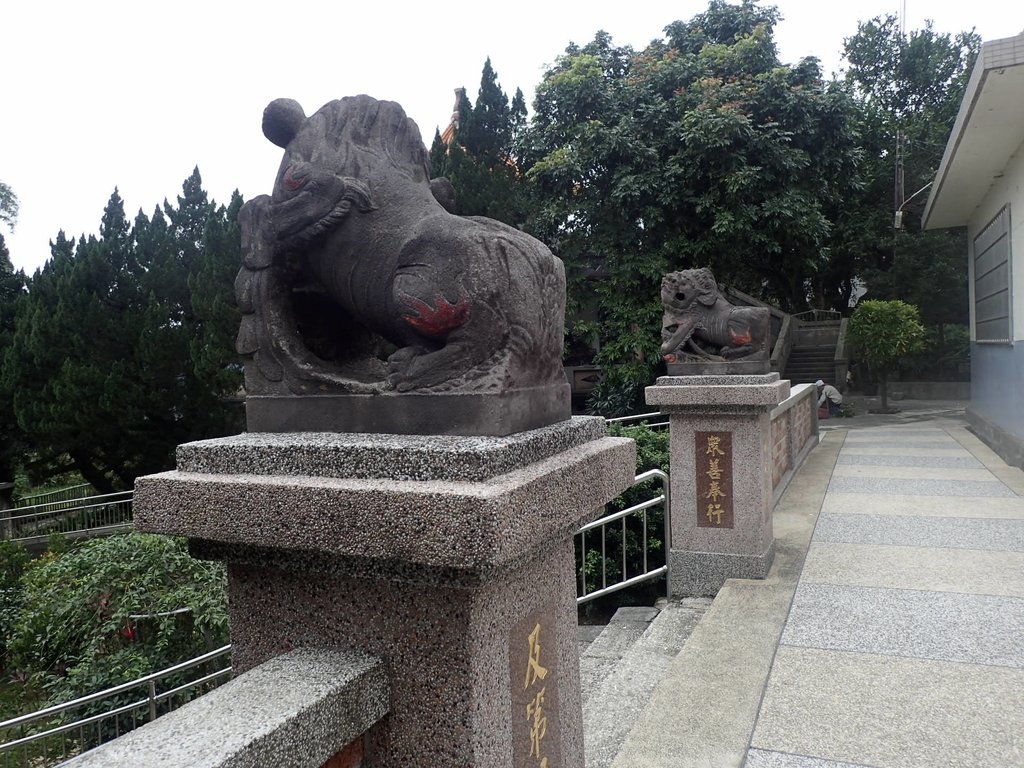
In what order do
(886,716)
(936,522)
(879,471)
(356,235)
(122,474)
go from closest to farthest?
(356,235), (886,716), (936,522), (879,471), (122,474)

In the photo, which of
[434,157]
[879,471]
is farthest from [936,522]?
[434,157]

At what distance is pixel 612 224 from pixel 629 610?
9739 millimetres

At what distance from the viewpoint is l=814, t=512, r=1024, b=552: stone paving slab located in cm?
534

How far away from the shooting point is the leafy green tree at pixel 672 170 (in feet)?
42.5

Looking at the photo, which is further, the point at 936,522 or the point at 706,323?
the point at 936,522

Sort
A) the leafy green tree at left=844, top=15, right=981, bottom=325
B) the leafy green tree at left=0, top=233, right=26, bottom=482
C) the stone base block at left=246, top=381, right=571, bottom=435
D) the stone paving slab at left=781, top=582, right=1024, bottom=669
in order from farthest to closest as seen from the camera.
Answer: the leafy green tree at left=844, top=15, right=981, bottom=325 → the leafy green tree at left=0, top=233, right=26, bottom=482 → the stone paving slab at left=781, top=582, right=1024, bottom=669 → the stone base block at left=246, top=381, right=571, bottom=435

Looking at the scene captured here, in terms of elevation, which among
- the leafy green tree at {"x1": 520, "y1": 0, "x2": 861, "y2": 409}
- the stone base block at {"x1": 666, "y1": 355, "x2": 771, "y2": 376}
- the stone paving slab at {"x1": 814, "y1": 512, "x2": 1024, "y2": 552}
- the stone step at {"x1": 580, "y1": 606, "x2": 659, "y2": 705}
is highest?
the leafy green tree at {"x1": 520, "y1": 0, "x2": 861, "y2": 409}

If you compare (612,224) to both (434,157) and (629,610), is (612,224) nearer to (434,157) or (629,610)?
(434,157)

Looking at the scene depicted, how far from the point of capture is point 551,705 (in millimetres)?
1932

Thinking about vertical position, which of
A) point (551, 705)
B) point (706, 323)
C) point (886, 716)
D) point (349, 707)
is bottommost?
point (886, 716)

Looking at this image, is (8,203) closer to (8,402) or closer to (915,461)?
(8,402)

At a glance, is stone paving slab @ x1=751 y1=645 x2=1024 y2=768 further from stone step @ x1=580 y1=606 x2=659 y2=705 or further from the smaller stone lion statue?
the smaller stone lion statue

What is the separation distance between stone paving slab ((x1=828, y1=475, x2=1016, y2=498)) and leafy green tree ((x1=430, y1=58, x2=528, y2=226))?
808cm

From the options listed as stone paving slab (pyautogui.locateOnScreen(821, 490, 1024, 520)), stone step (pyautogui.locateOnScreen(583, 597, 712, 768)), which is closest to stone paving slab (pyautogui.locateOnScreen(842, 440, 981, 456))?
stone paving slab (pyautogui.locateOnScreen(821, 490, 1024, 520))
